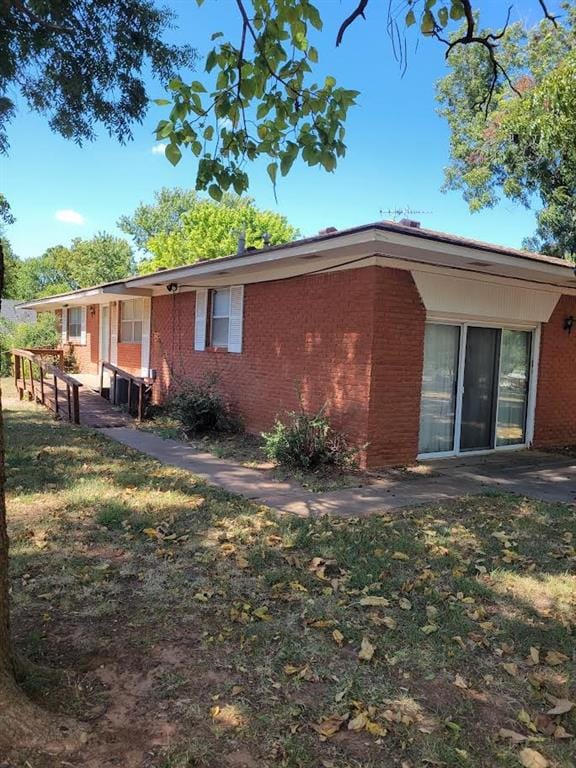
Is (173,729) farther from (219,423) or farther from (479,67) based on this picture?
(479,67)

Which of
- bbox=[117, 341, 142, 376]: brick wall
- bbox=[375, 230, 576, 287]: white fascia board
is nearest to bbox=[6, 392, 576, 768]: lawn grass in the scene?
bbox=[375, 230, 576, 287]: white fascia board

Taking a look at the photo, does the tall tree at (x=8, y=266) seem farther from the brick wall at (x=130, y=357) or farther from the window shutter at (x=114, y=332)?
the brick wall at (x=130, y=357)

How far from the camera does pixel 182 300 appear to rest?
13.0 meters

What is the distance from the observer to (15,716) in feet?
7.61

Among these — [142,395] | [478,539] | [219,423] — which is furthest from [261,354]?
[478,539]

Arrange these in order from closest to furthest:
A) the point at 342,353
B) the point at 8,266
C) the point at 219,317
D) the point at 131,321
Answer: the point at 342,353
the point at 219,317
the point at 131,321
the point at 8,266

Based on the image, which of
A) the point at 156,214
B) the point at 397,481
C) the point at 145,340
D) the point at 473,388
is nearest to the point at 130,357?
the point at 145,340

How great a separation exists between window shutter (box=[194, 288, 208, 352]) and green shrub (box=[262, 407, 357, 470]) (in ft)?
14.4

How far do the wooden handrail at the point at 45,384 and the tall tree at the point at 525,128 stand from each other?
8.67 m

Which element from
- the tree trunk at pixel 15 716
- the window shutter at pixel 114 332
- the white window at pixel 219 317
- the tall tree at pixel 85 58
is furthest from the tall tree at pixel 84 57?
the window shutter at pixel 114 332

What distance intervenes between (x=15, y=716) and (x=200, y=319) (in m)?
10.2

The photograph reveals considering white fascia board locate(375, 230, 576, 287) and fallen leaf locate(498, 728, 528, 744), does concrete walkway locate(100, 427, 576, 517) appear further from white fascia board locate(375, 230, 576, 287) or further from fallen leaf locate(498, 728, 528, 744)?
fallen leaf locate(498, 728, 528, 744)

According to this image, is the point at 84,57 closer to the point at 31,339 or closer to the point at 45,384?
the point at 45,384

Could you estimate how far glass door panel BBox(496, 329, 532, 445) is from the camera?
390 inches
